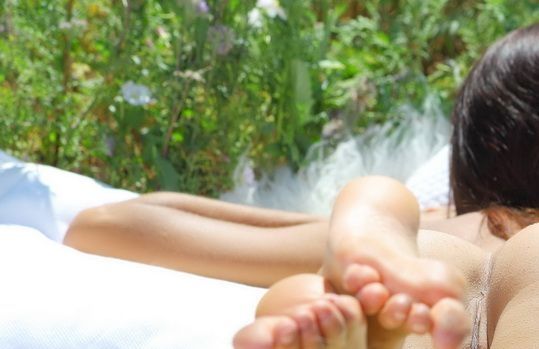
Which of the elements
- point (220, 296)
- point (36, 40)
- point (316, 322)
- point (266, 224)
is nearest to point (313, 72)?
point (36, 40)

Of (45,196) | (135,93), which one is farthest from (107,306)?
(135,93)

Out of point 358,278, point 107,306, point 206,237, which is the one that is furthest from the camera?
point 206,237

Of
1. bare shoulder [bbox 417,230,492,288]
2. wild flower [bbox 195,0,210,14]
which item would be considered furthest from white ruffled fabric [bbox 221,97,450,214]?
bare shoulder [bbox 417,230,492,288]

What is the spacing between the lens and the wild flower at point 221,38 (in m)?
2.67

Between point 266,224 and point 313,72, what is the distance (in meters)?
1.20

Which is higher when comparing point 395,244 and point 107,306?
point 395,244

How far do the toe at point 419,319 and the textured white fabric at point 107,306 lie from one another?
44cm

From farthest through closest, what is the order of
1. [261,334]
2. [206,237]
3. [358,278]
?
[206,237], [358,278], [261,334]

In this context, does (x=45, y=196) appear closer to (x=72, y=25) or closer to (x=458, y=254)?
(x=72, y=25)

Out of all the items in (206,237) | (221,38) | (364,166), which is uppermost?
(221,38)

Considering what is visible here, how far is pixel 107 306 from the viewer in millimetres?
1490

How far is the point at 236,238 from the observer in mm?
1884

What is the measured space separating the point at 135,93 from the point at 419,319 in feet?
5.59

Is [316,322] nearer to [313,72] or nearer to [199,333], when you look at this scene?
[199,333]
